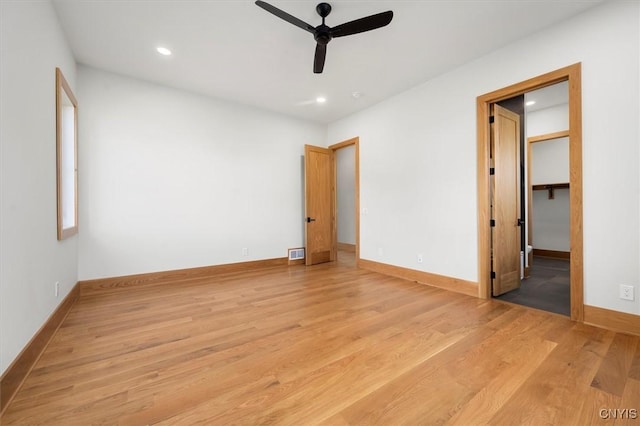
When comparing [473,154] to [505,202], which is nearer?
[473,154]

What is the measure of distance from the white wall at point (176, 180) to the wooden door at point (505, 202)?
Result: 3345 mm

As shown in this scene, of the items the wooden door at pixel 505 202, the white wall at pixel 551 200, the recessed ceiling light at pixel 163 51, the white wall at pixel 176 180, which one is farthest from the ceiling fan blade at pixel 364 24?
the white wall at pixel 551 200

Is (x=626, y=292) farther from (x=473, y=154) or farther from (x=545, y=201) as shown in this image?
(x=545, y=201)

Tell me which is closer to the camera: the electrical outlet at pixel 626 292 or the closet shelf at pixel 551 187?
the electrical outlet at pixel 626 292

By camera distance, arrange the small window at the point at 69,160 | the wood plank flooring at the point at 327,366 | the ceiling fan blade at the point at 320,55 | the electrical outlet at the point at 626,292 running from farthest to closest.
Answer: the small window at the point at 69,160
the ceiling fan blade at the point at 320,55
the electrical outlet at the point at 626,292
the wood plank flooring at the point at 327,366

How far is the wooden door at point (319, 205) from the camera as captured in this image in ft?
16.8

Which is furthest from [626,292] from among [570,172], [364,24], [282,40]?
[282,40]

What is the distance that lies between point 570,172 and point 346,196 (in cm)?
502

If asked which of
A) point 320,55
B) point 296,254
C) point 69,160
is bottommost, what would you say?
point 296,254

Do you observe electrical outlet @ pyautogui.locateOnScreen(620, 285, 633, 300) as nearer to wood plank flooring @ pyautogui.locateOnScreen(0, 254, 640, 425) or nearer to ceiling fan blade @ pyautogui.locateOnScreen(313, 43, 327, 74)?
wood plank flooring @ pyautogui.locateOnScreen(0, 254, 640, 425)

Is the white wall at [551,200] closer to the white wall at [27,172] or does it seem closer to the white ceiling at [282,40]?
the white ceiling at [282,40]

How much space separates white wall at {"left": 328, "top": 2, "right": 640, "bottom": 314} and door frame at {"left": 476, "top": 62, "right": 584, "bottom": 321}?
0.16 ft

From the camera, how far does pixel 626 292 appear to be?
219cm

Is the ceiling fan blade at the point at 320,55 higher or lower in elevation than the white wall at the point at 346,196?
higher
